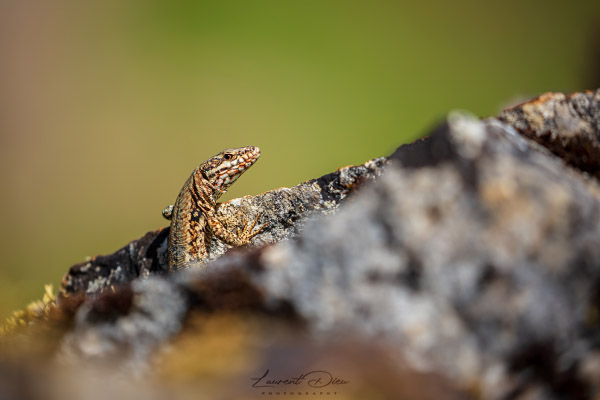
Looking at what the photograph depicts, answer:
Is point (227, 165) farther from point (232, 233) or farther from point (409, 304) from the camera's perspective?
point (409, 304)

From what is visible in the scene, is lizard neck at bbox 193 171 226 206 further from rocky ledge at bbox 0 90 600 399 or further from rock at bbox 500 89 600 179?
rock at bbox 500 89 600 179

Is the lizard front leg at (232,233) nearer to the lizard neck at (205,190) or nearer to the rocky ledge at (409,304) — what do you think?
the lizard neck at (205,190)

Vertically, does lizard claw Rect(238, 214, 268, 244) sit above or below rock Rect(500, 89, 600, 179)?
above

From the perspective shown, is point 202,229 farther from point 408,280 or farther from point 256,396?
point 408,280

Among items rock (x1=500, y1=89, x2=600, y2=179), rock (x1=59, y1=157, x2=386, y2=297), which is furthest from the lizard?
rock (x1=500, y1=89, x2=600, y2=179)

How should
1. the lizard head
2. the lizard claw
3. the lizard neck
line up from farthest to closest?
the lizard head
the lizard neck
the lizard claw

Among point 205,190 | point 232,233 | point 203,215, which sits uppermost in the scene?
point 205,190

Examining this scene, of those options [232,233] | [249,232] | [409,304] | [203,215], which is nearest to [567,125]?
[409,304]
